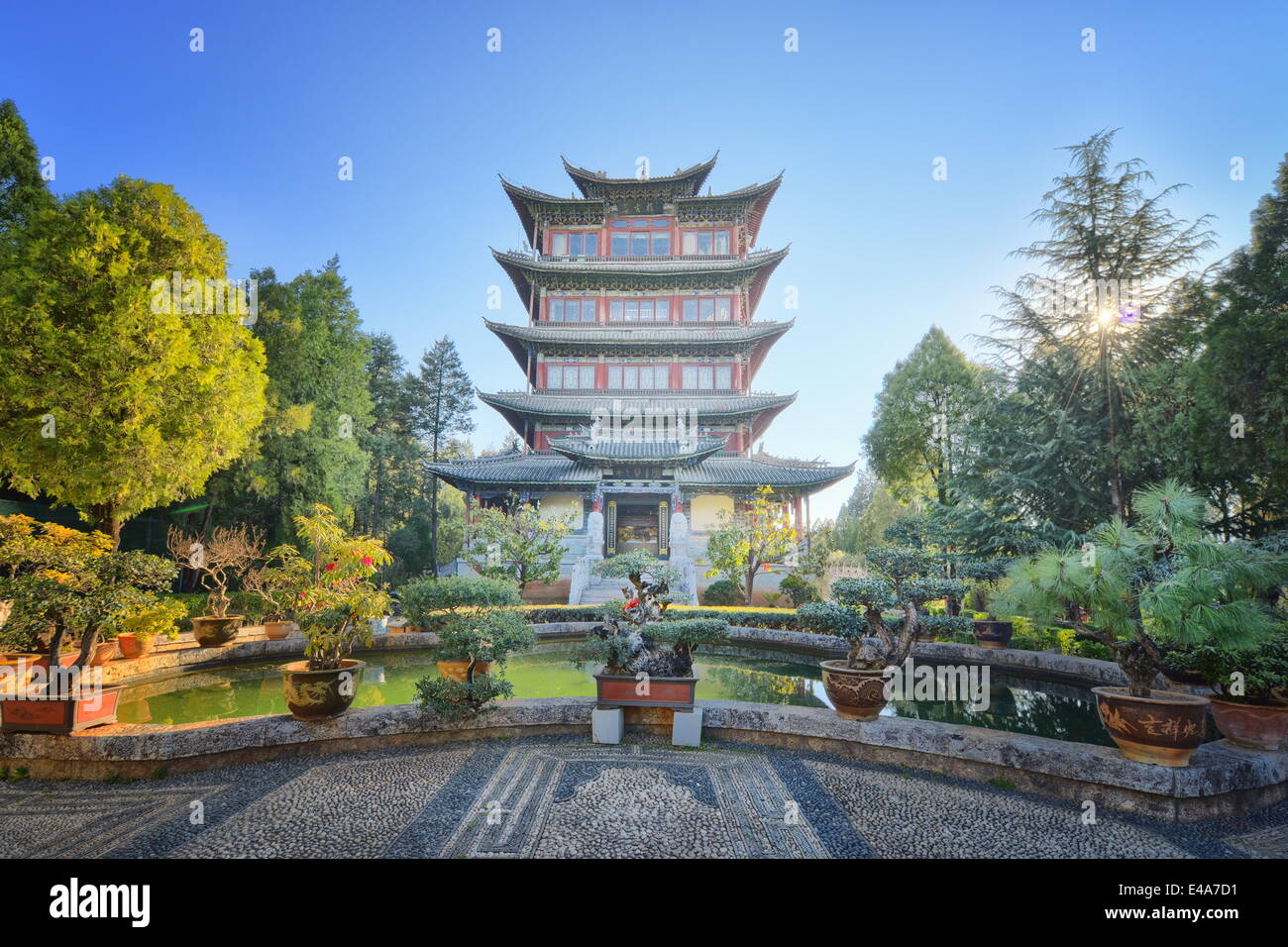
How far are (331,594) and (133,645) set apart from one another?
5529 mm

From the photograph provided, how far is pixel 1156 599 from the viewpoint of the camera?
4047mm

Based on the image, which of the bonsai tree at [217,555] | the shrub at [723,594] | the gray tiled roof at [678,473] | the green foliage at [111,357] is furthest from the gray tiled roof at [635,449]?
the green foliage at [111,357]

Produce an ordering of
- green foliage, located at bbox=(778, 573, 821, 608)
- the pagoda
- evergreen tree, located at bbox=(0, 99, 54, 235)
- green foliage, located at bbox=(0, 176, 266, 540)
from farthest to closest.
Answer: the pagoda
green foliage, located at bbox=(778, 573, 821, 608)
evergreen tree, located at bbox=(0, 99, 54, 235)
green foliage, located at bbox=(0, 176, 266, 540)

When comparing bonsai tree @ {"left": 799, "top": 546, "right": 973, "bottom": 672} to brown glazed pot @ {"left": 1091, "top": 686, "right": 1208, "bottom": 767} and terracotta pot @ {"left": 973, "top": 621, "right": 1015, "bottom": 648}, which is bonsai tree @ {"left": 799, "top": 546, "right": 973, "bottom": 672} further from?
terracotta pot @ {"left": 973, "top": 621, "right": 1015, "bottom": 648}

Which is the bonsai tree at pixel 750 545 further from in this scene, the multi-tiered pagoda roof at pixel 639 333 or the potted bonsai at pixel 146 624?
the potted bonsai at pixel 146 624

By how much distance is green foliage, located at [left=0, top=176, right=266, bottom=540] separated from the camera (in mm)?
8352

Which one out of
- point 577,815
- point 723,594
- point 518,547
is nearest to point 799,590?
point 723,594

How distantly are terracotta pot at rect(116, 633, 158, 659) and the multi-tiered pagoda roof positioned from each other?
12.1 m

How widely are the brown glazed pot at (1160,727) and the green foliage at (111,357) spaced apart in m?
12.5

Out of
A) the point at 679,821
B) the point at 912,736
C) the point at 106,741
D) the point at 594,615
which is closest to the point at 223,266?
the point at 106,741

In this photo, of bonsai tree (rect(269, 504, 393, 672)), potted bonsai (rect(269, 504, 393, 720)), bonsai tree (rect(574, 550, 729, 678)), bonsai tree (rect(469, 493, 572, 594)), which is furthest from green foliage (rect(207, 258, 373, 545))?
bonsai tree (rect(574, 550, 729, 678))

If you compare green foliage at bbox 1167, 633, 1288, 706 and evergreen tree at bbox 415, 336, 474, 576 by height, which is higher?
evergreen tree at bbox 415, 336, 474, 576

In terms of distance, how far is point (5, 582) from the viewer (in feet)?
14.4

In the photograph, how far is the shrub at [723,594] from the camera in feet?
50.3
